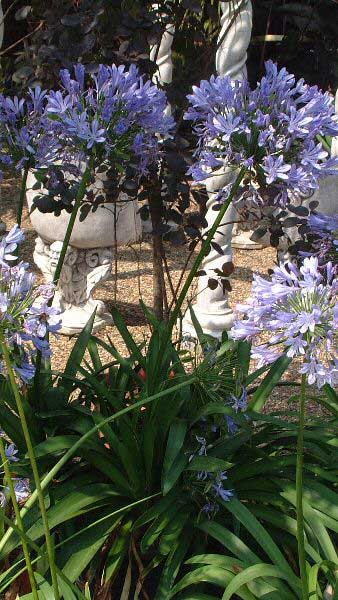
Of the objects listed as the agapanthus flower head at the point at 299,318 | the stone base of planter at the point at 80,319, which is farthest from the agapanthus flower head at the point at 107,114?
the stone base of planter at the point at 80,319

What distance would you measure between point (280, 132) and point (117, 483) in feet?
3.06

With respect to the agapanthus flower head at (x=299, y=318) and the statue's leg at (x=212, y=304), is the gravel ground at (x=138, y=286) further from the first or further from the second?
the agapanthus flower head at (x=299, y=318)

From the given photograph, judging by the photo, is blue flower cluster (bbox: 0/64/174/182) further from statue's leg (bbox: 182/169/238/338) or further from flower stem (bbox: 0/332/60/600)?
statue's leg (bbox: 182/169/238/338)

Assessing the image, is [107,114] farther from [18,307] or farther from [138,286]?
[138,286]

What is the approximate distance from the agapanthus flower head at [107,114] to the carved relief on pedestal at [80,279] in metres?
2.18

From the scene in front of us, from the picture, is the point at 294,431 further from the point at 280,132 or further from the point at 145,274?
the point at 145,274

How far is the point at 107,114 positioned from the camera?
196 centimetres

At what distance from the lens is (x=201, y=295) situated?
3996 millimetres

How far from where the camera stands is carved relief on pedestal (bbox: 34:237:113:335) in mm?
4266

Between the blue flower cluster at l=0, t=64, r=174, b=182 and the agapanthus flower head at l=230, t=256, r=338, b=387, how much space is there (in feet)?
1.95

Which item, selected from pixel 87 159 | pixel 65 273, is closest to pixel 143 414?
pixel 87 159

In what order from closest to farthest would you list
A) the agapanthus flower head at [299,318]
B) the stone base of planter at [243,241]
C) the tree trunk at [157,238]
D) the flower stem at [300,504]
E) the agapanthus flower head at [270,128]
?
1. the agapanthus flower head at [299,318]
2. the flower stem at [300,504]
3. the agapanthus flower head at [270,128]
4. the tree trunk at [157,238]
5. the stone base of planter at [243,241]

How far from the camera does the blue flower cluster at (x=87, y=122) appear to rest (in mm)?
1958

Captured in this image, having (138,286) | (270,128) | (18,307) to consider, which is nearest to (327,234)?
(270,128)
